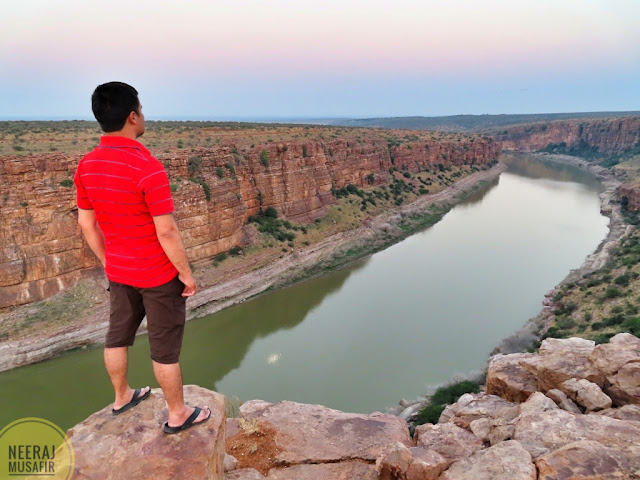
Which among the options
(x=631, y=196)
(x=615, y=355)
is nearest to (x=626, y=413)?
(x=615, y=355)

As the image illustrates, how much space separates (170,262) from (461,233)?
31.4 metres

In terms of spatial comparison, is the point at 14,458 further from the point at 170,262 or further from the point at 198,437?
the point at 170,262

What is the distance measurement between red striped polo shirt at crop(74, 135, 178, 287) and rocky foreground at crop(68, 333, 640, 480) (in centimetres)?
124

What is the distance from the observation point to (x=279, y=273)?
2189 centimetres

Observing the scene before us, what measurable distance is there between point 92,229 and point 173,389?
1.29 m

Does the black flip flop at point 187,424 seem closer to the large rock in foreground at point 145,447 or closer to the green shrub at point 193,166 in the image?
the large rock in foreground at point 145,447

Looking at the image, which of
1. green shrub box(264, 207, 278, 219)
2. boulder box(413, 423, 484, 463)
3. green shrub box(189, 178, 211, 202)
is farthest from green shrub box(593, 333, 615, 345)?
green shrub box(264, 207, 278, 219)

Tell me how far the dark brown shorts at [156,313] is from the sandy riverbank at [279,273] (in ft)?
47.4

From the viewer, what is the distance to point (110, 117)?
249cm

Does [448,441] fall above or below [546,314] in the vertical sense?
above

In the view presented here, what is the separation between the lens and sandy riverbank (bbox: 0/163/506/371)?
46.6ft

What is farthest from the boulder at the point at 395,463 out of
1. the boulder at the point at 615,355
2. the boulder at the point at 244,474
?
the boulder at the point at 615,355

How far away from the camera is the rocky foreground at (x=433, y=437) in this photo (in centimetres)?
283

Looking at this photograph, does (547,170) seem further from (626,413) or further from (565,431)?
(565,431)
